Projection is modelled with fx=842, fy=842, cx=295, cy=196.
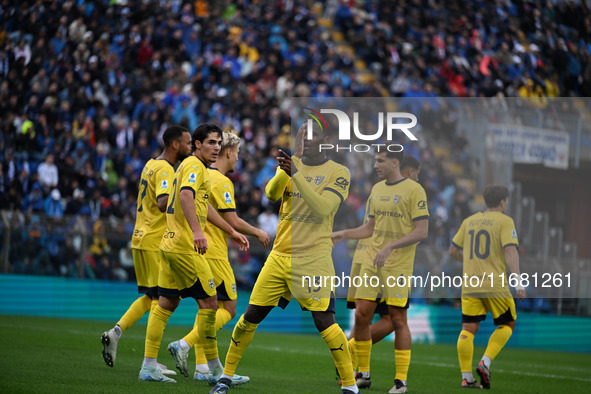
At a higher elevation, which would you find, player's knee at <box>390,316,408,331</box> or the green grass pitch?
player's knee at <box>390,316,408,331</box>

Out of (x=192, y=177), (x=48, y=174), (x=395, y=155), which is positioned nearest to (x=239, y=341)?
(x=192, y=177)

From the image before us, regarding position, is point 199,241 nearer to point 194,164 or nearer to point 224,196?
point 194,164

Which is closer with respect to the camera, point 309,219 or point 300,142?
point 300,142

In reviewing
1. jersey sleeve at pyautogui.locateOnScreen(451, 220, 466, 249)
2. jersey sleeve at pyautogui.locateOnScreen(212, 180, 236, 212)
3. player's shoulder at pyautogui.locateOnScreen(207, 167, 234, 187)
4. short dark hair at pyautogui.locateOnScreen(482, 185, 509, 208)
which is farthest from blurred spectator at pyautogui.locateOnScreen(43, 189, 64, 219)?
short dark hair at pyautogui.locateOnScreen(482, 185, 509, 208)

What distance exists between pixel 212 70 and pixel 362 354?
11807mm

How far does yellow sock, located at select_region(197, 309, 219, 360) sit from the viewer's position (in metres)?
7.21

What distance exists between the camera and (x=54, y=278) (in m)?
13.7

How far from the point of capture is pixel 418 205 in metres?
7.77

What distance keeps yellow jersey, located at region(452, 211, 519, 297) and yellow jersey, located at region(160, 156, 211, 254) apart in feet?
9.16

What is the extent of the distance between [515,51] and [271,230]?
11430 millimetres

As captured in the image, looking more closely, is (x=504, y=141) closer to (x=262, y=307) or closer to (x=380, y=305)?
(x=380, y=305)

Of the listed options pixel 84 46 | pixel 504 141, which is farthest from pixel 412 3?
pixel 504 141

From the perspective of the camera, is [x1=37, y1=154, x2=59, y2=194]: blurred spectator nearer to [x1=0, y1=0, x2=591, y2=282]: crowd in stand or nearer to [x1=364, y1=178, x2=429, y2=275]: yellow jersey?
[x1=0, y1=0, x2=591, y2=282]: crowd in stand

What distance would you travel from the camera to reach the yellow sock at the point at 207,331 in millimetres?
7215
